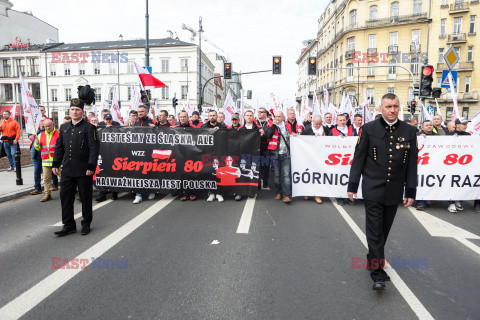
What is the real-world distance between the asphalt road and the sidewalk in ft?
5.42

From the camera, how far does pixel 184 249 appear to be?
443 cm

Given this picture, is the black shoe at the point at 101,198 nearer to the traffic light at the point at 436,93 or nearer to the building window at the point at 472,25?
the traffic light at the point at 436,93

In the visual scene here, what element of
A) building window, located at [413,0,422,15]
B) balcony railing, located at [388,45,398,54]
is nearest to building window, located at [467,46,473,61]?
building window, located at [413,0,422,15]

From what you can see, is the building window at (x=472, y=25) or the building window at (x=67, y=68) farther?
the building window at (x=67, y=68)

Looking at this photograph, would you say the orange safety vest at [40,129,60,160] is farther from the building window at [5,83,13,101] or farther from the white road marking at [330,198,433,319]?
the building window at [5,83,13,101]

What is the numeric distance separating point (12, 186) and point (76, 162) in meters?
4.93

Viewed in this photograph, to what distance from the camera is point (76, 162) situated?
5039 mm

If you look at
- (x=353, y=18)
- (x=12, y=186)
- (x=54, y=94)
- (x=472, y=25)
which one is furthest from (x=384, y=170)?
(x=54, y=94)

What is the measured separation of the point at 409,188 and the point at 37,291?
4165mm

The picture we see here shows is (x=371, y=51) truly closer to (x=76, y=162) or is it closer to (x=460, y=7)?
(x=460, y=7)

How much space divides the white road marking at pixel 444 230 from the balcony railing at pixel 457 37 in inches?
2175

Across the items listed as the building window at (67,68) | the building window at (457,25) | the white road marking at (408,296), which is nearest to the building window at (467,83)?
the building window at (457,25)

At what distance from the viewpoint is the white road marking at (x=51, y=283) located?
9.79ft

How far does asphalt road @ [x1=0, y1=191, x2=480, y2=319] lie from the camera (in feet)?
9.86
